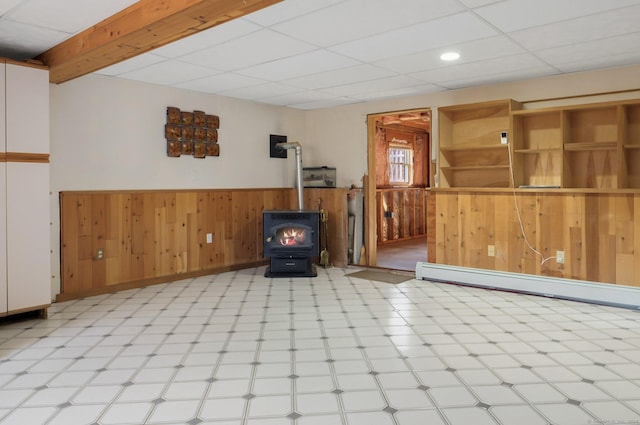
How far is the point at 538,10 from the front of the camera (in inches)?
123

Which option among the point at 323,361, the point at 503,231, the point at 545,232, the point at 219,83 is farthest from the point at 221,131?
the point at 545,232

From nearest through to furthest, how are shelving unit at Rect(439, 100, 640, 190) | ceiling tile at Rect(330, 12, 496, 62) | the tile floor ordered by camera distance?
the tile floor
ceiling tile at Rect(330, 12, 496, 62)
shelving unit at Rect(439, 100, 640, 190)

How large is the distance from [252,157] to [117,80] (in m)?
2.03

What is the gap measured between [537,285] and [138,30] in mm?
4237

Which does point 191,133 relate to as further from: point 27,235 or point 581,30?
point 581,30

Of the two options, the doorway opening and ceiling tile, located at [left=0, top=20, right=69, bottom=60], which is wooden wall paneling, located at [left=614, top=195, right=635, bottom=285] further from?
ceiling tile, located at [left=0, top=20, right=69, bottom=60]

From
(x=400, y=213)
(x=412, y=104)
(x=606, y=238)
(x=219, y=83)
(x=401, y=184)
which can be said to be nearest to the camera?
(x=606, y=238)

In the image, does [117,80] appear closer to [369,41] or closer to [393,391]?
[369,41]

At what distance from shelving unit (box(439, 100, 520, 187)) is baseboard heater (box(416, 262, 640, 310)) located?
1.05 m

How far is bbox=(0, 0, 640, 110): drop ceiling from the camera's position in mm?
3072

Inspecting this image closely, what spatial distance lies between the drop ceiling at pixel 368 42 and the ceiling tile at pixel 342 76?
1 centimetres

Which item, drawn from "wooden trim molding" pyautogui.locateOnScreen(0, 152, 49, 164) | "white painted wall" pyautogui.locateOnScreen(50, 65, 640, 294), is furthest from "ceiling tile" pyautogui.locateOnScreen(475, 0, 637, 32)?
"wooden trim molding" pyautogui.locateOnScreen(0, 152, 49, 164)

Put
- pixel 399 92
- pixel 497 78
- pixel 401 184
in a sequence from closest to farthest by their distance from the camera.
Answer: pixel 497 78
pixel 399 92
pixel 401 184

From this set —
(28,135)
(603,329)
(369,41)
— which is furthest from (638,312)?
(28,135)
